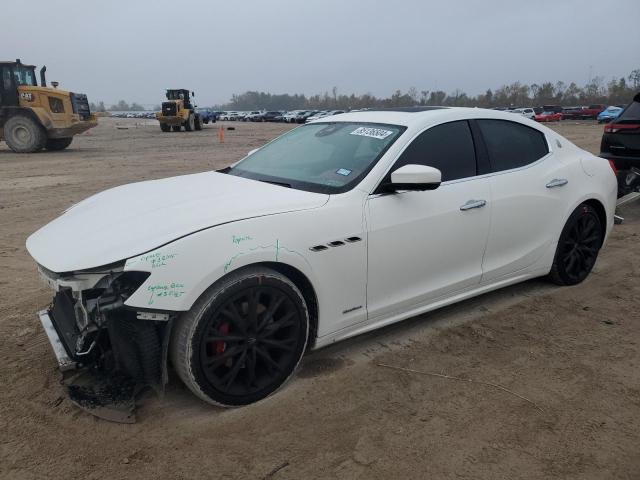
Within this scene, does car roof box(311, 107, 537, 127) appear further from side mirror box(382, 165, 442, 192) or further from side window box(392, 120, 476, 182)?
side mirror box(382, 165, 442, 192)

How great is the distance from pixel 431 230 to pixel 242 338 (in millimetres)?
1440

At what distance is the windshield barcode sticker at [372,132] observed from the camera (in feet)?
11.7

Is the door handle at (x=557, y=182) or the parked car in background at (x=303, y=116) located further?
the parked car in background at (x=303, y=116)

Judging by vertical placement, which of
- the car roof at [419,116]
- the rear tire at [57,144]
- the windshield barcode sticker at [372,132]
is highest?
the car roof at [419,116]

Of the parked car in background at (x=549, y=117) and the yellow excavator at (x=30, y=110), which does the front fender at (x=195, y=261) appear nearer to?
the yellow excavator at (x=30, y=110)

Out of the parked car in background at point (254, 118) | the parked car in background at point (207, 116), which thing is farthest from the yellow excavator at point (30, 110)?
the parked car in background at point (254, 118)

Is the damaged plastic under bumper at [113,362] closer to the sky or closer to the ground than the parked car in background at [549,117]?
closer to the sky

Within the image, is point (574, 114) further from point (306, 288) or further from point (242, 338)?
point (242, 338)

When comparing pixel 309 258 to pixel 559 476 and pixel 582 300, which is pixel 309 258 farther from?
pixel 582 300

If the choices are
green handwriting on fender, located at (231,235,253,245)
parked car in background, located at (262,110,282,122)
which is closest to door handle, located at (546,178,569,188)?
green handwriting on fender, located at (231,235,253,245)

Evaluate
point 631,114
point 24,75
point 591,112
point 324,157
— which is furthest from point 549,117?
point 324,157

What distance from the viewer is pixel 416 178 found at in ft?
10.2

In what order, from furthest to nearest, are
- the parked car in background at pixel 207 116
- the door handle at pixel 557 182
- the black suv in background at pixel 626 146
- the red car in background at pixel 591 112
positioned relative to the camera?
the parked car in background at pixel 207 116 → the red car in background at pixel 591 112 → the black suv in background at pixel 626 146 → the door handle at pixel 557 182

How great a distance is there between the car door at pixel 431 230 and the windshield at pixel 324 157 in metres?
0.19
